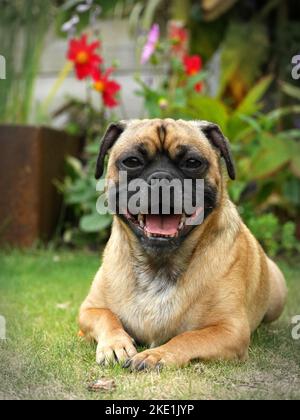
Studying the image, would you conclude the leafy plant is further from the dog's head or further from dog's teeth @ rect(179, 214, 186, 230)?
dog's teeth @ rect(179, 214, 186, 230)

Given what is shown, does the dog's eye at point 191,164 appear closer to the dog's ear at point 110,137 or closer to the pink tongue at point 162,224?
the pink tongue at point 162,224

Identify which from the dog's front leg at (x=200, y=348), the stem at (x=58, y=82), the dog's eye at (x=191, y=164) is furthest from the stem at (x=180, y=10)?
the dog's front leg at (x=200, y=348)

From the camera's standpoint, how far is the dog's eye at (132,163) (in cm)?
322

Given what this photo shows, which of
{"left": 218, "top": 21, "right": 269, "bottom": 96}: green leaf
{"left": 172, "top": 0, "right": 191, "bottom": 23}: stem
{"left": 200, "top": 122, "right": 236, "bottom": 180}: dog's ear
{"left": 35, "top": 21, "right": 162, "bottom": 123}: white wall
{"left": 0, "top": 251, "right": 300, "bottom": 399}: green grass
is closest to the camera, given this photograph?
{"left": 0, "top": 251, "right": 300, "bottom": 399}: green grass

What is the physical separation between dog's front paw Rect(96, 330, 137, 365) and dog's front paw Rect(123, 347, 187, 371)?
3.9 inches

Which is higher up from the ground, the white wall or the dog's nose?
the white wall

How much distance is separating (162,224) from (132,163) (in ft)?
0.97

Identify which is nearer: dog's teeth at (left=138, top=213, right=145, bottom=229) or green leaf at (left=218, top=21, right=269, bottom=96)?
dog's teeth at (left=138, top=213, right=145, bottom=229)


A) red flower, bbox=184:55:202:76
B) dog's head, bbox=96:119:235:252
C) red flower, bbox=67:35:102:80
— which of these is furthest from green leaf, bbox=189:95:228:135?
dog's head, bbox=96:119:235:252

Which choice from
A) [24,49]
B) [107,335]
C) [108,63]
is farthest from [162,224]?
[108,63]

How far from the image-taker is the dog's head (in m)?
3.12

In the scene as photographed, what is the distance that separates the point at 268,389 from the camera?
106 inches

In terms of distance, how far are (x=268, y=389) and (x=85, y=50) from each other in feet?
13.9
